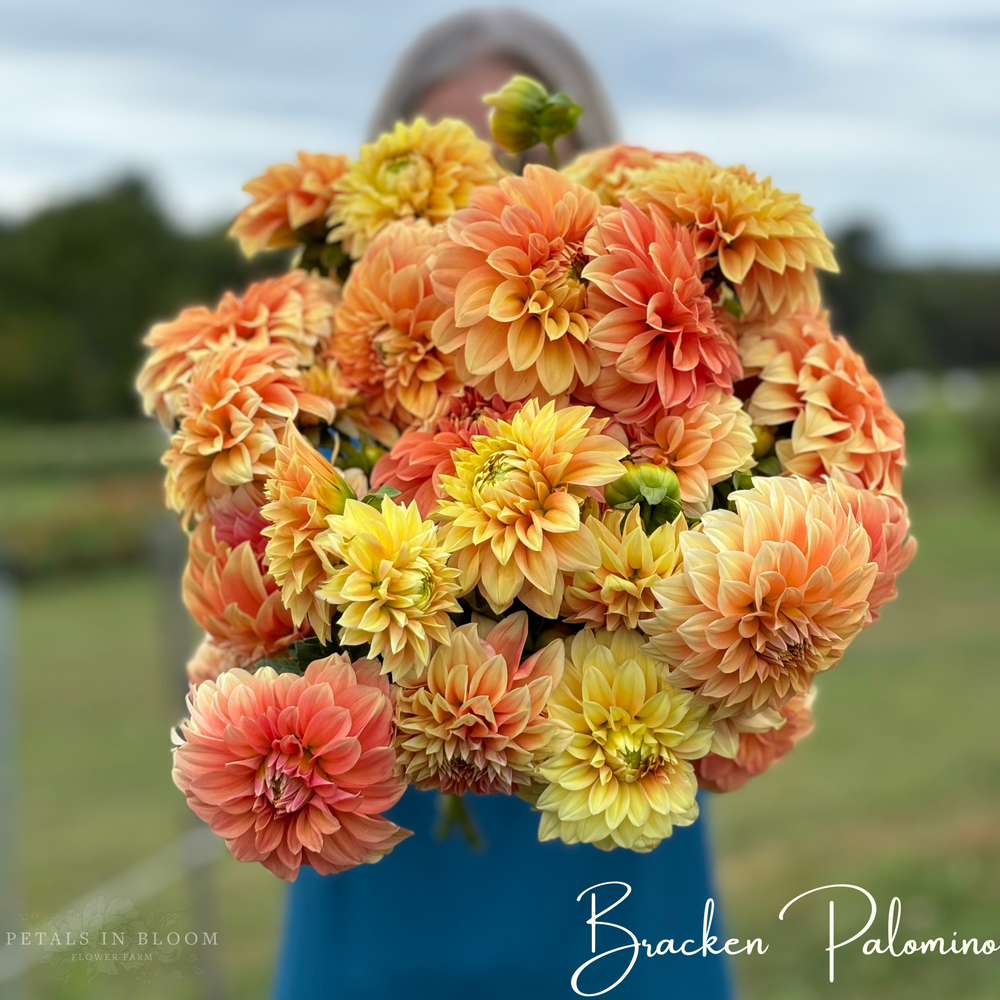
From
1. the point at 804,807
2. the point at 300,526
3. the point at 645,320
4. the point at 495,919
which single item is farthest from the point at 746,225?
the point at 804,807

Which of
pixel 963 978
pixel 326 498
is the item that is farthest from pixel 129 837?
pixel 326 498

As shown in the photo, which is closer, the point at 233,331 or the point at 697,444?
the point at 697,444

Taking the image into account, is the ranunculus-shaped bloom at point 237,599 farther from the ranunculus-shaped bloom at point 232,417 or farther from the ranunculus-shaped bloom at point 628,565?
Result: the ranunculus-shaped bloom at point 628,565

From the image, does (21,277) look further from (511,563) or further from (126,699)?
(511,563)

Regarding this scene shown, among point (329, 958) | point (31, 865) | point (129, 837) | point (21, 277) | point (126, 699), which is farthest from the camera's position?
point (21, 277)

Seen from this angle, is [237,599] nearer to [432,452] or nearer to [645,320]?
[432,452]

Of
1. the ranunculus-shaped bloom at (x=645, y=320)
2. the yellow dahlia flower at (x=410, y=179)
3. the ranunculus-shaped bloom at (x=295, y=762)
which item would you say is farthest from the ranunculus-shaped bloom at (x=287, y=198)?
the ranunculus-shaped bloom at (x=295, y=762)

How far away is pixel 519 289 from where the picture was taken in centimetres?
64

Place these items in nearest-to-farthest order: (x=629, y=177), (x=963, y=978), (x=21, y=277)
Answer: (x=629, y=177), (x=963, y=978), (x=21, y=277)

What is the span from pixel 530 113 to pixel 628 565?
36cm

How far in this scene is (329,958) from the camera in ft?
3.54

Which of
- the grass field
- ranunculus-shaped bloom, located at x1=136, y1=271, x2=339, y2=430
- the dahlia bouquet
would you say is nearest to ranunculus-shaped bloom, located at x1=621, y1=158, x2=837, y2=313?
the dahlia bouquet

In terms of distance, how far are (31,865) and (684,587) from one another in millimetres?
3784

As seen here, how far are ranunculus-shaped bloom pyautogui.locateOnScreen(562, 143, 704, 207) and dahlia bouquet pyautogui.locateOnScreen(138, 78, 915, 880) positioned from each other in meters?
0.03
